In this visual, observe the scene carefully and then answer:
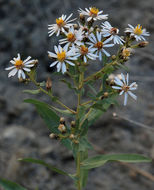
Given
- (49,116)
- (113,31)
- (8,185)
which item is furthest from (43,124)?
(113,31)

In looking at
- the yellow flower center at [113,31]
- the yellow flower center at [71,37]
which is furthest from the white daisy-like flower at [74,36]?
the yellow flower center at [113,31]

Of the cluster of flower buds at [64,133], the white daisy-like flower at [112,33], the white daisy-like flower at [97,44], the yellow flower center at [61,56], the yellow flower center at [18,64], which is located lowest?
the cluster of flower buds at [64,133]

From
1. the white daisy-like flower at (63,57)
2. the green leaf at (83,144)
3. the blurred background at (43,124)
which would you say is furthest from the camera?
the blurred background at (43,124)

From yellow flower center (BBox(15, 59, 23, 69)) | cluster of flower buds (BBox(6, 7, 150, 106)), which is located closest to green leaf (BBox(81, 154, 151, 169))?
cluster of flower buds (BBox(6, 7, 150, 106))

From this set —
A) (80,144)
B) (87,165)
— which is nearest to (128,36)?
(80,144)

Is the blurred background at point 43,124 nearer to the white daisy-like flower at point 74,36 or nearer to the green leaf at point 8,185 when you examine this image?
the green leaf at point 8,185

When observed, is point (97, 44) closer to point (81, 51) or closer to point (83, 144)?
point (81, 51)

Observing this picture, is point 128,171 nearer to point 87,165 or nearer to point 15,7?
point 87,165

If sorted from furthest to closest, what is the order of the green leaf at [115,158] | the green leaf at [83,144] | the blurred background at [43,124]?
1. the blurred background at [43,124]
2. the green leaf at [115,158]
3. the green leaf at [83,144]

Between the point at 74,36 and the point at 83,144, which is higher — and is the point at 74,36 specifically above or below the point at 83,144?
above
